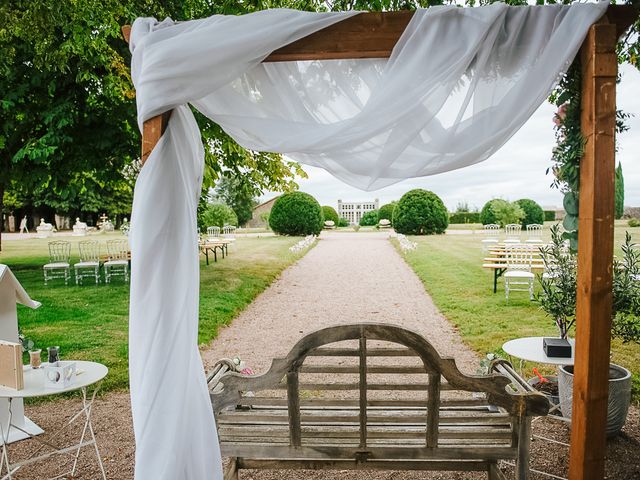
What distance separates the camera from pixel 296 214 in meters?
24.6

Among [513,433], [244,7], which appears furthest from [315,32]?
[244,7]

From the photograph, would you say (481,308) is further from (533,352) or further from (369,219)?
(369,219)

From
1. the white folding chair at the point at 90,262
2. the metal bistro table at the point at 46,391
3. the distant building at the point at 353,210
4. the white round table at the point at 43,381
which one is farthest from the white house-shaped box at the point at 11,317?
the distant building at the point at 353,210

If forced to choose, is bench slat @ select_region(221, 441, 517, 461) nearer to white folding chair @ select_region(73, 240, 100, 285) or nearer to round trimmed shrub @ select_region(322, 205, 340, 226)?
white folding chair @ select_region(73, 240, 100, 285)

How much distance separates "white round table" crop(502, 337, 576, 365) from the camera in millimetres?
3819

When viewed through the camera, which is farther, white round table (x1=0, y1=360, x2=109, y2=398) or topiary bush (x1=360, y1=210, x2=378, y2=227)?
topiary bush (x1=360, y1=210, x2=378, y2=227)

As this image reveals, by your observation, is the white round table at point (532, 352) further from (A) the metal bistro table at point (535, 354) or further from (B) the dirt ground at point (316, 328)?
(B) the dirt ground at point (316, 328)

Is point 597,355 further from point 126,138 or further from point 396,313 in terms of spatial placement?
point 126,138

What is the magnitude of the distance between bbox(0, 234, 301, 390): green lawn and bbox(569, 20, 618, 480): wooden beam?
4.63 metres

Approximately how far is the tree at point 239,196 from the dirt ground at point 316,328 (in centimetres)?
243

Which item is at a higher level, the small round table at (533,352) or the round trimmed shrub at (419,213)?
the round trimmed shrub at (419,213)

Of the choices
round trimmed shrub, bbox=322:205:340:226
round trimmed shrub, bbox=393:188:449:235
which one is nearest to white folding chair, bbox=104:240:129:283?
round trimmed shrub, bbox=393:188:449:235

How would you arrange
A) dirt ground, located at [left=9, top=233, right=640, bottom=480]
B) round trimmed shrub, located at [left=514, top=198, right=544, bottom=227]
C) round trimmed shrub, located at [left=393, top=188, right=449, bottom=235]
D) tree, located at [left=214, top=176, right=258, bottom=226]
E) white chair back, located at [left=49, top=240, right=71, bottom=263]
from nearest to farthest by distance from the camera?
dirt ground, located at [left=9, top=233, right=640, bottom=480], tree, located at [left=214, top=176, right=258, bottom=226], white chair back, located at [left=49, top=240, right=71, bottom=263], round trimmed shrub, located at [left=393, top=188, right=449, bottom=235], round trimmed shrub, located at [left=514, top=198, right=544, bottom=227]

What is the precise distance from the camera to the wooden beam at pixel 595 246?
8.59ft
